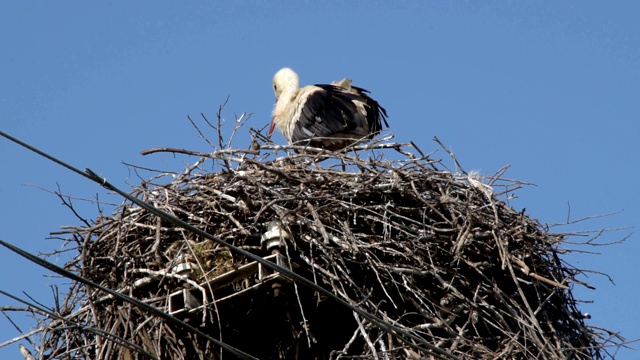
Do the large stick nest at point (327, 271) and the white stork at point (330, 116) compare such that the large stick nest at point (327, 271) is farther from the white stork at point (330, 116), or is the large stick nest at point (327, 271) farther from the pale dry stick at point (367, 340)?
the white stork at point (330, 116)

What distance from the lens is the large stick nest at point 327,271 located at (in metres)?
6.03

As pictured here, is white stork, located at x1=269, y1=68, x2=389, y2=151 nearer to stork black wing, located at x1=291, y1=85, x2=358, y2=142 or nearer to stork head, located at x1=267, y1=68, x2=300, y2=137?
stork black wing, located at x1=291, y1=85, x2=358, y2=142

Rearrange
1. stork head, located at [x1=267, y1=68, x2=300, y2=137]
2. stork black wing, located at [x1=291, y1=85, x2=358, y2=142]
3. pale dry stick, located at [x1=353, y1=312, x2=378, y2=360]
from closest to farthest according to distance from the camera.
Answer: pale dry stick, located at [x1=353, y1=312, x2=378, y2=360], stork black wing, located at [x1=291, y1=85, x2=358, y2=142], stork head, located at [x1=267, y1=68, x2=300, y2=137]

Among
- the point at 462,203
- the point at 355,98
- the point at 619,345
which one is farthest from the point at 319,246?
the point at 355,98

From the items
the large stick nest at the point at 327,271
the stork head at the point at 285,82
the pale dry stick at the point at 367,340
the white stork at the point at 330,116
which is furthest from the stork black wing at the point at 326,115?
the pale dry stick at the point at 367,340

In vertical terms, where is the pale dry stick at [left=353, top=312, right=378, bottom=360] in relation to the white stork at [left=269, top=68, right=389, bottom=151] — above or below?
below

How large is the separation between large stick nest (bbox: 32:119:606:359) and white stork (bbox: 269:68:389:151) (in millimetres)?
1829

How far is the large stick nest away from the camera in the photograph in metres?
6.03

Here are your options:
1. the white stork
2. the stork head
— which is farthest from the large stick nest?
the stork head

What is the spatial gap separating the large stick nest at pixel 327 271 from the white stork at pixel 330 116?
6.00 ft

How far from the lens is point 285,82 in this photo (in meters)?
9.91

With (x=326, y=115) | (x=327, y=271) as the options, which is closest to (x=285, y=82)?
(x=326, y=115)

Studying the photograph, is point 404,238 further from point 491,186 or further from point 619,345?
point 619,345

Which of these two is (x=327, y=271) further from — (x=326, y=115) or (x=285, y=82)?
(x=285, y=82)
